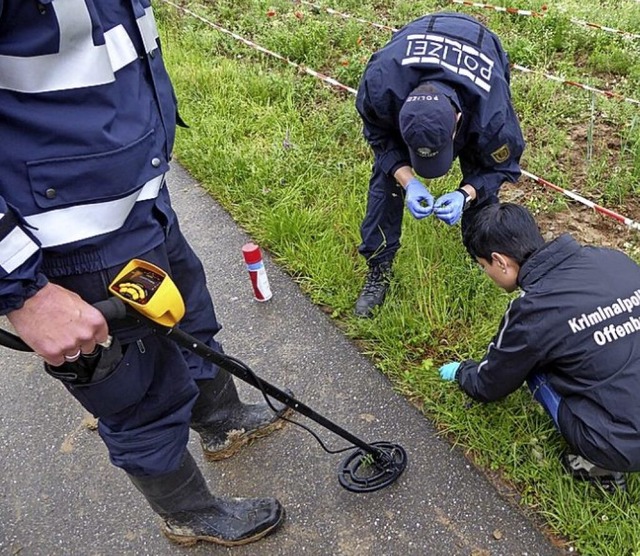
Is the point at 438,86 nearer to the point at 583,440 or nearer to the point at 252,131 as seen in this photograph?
the point at 583,440

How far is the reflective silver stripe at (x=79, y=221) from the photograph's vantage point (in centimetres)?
135

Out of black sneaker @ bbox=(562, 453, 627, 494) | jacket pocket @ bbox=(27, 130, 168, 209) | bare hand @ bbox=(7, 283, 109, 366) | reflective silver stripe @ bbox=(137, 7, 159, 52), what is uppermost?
reflective silver stripe @ bbox=(137, 7, 159, 52)

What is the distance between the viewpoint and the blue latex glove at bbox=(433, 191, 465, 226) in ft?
8.81

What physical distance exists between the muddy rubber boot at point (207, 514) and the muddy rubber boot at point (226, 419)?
0.27 m

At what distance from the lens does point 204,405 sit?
2.34 m

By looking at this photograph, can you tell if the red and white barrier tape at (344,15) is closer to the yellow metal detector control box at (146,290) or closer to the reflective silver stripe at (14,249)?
the yellow metal detector control box at (146,290)

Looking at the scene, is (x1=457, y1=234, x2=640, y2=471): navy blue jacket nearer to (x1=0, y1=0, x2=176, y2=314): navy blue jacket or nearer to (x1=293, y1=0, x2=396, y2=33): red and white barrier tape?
(x1=0, y1=0, x2=176, y2=314): navy blue jacket

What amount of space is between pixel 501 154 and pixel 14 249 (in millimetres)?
2037

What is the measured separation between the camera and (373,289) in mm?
3064

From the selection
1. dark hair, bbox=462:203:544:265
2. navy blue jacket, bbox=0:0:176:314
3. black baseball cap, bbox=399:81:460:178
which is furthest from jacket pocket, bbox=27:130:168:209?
dark hair, bbox=462:203:544:265

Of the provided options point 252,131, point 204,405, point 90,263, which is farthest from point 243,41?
point 90,263

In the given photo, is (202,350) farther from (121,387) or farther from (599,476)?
(599,476)

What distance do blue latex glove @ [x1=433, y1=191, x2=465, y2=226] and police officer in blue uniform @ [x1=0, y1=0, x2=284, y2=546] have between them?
4.16 ft

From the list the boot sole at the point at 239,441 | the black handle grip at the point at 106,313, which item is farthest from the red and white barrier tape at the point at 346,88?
the black handle grip at the point at 106,313
